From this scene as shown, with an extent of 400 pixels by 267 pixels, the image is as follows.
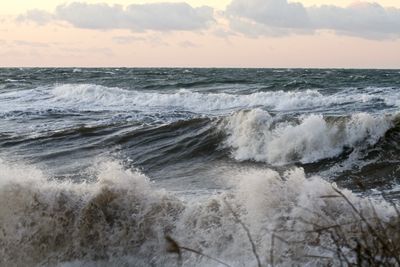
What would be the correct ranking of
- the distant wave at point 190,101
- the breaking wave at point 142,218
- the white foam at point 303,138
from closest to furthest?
the breaking wave at point 142,218
the white foam at point 303,138
the distant wave at point 190,101

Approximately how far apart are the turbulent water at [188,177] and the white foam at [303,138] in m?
0.03

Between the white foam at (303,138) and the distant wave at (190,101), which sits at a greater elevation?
the white foam at (303,138)

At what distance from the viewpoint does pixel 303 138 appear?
10.4 metres

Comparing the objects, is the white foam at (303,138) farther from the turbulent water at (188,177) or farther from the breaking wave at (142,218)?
the breaking wave at (142,218)

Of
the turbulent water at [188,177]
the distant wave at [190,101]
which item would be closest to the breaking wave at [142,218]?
the turbulent water at [188,177]

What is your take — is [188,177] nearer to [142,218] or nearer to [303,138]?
[303,138]

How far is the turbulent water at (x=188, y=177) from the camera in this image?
17.3ft

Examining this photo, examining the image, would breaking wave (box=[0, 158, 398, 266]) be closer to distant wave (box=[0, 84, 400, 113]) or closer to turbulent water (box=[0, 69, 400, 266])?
turbulent water (box=[0, 69, 400, 266])

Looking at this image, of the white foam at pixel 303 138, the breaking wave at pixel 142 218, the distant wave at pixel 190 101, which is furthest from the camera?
the distant wave at pixel 190 101

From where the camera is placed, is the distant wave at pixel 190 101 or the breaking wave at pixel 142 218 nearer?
the breaking wave at pixel 142 218

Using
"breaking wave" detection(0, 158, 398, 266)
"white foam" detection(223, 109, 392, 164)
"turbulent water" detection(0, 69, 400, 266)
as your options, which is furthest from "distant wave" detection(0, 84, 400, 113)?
"breaking wave" detection(0, 158, 398, 266)

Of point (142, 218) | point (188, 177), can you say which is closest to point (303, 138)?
point (188, 177)

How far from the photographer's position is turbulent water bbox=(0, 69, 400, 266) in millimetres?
5281

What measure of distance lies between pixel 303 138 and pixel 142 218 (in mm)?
5470
